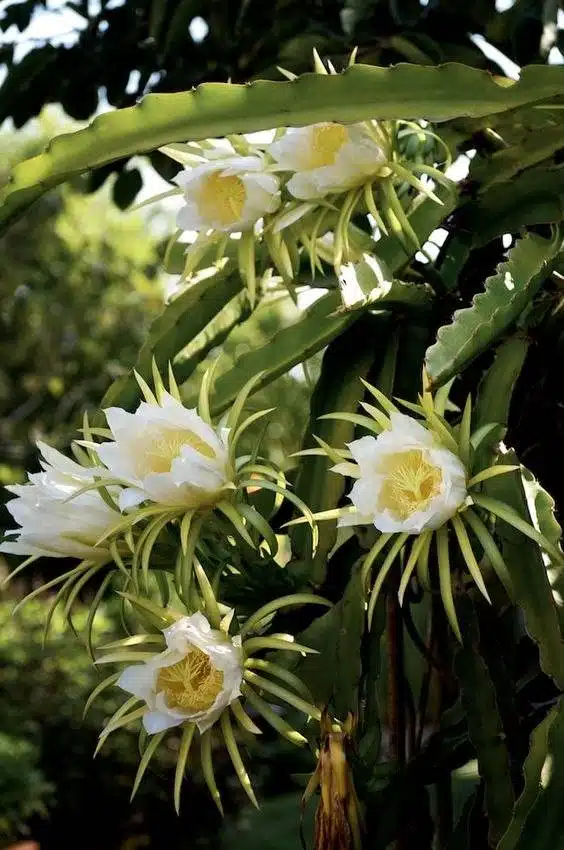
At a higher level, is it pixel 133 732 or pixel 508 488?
pixel 508 488

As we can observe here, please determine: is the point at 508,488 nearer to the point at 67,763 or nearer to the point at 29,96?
the point at 29,96

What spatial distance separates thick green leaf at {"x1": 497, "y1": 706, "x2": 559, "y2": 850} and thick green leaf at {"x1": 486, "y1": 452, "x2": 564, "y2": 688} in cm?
3

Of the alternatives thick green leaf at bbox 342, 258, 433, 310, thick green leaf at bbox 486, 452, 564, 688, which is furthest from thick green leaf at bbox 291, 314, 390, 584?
thick green leaf at bbox 486, 452, 564, 688

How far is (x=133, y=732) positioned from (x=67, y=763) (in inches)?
10.0

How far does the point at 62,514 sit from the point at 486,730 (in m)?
0.29

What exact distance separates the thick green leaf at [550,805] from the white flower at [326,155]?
1.15ft

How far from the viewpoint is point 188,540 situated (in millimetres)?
610

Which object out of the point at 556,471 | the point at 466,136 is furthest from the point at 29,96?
the point at 556,471

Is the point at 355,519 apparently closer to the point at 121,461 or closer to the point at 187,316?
the point at 121,461

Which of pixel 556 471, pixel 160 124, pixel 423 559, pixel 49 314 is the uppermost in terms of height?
pixel 160 124

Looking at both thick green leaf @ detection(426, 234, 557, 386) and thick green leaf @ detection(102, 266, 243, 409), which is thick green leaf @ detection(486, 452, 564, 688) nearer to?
thick green leaf @ detection(426, 234, 557, 386)

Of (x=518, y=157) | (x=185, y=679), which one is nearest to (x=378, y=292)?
(x=518, y=157)

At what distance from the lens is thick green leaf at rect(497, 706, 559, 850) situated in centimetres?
51

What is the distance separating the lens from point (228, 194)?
71 centimetres
